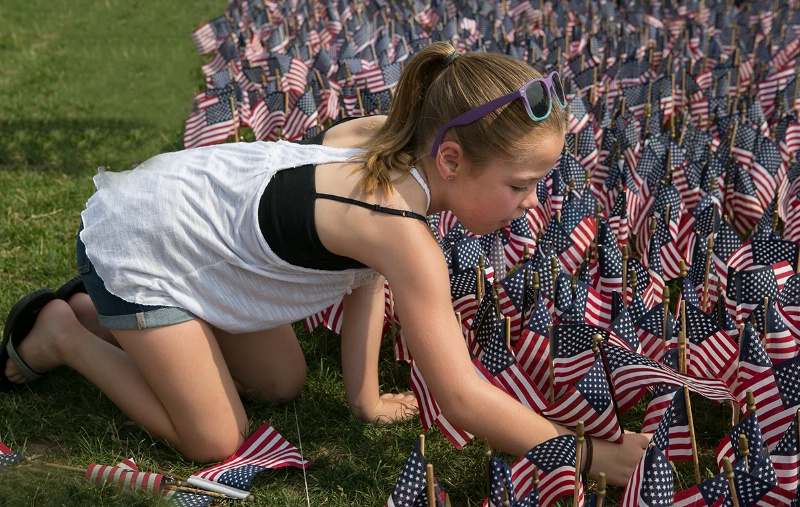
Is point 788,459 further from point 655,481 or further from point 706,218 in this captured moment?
point 706,218

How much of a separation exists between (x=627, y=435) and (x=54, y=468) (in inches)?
64.0

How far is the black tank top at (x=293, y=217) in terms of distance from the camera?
2342 millimetres

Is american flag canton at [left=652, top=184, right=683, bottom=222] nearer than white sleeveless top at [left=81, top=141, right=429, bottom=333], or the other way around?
white sleeveless top at [left=81, top=141, right=429, bottom=333]

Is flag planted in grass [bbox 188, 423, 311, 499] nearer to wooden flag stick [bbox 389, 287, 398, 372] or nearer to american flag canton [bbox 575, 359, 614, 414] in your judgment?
wooden flag stick [bbox 389, 287, 398, 372]

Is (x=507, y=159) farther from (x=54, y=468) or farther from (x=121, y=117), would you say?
(x=121, y=117)

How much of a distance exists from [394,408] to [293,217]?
0.87m

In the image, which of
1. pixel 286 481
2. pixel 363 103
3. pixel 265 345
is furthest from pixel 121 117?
pixel 286 481

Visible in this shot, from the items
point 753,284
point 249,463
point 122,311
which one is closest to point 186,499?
point 249,463

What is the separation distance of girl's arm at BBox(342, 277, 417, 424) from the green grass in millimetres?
54

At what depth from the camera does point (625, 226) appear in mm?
3627

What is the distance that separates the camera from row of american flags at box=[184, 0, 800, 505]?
2.32 meters

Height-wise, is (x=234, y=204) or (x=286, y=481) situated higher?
(x=234, y=204)

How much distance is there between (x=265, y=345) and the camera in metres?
2.93

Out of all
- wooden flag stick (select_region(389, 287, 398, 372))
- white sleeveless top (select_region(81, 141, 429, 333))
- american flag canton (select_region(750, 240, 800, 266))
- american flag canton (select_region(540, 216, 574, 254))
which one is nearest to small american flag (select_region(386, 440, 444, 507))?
white sleeveless top (select_region(81, 141, 429, 333))
